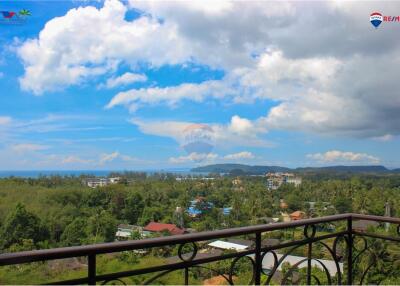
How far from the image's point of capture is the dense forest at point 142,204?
2306cm

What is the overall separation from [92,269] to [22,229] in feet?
80.9

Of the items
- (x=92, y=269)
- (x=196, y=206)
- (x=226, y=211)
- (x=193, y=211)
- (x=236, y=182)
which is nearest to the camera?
(x=92, y=269)

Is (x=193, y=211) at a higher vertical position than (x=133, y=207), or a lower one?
lower

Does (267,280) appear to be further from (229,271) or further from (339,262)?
(339,262)

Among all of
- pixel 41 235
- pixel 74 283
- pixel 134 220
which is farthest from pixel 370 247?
pixel 134 220

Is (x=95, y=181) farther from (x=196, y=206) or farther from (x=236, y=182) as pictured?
(x=236, y=182)

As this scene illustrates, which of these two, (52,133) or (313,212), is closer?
(313,212)

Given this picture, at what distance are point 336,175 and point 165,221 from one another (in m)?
21.4

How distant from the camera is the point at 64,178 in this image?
39688 mm

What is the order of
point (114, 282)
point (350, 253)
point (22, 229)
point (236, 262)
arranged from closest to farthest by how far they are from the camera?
point (114, 282) < point (236, 262) < point (350, 253) < point (22, 229)

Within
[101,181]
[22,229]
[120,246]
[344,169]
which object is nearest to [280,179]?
[344,169]

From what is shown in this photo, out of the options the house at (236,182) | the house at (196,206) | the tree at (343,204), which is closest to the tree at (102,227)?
the house at (196,206)

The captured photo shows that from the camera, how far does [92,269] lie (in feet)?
4.13

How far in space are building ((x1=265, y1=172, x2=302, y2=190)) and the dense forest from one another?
1.31m
